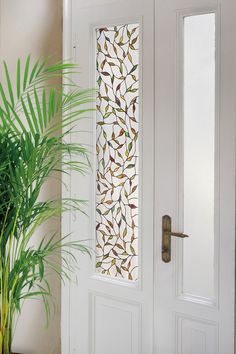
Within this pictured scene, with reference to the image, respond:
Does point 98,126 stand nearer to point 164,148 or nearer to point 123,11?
point 164,148

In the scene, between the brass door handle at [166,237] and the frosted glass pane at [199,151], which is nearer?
the frosted glass pane at [199,151]

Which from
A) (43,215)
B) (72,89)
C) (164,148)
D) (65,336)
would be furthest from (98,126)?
(65,336)

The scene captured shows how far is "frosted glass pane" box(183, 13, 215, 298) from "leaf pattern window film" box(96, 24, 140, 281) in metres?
0.28

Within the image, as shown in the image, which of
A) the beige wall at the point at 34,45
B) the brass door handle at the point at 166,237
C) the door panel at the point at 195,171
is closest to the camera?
the door panel at the point at 195,171

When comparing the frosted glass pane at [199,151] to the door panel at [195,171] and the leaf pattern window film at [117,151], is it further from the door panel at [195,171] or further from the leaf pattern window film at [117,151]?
the leaf pattern window film at [117,151]

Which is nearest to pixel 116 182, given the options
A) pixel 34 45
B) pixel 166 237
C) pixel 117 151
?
pixel 117 151

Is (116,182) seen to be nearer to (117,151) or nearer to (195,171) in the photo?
(117,151)

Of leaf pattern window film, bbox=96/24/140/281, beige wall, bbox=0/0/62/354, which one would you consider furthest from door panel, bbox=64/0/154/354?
beige wall, bbox=0/0/62/354

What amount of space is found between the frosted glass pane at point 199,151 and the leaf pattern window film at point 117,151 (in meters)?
0.28

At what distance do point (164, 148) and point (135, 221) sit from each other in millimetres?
408

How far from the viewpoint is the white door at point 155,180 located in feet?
6.95

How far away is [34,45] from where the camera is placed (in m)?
2.59

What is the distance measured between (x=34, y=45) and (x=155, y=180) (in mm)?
1026

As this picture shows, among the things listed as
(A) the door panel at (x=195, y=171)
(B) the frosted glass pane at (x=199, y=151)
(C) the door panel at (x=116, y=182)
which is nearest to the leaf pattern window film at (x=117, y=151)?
(C) the door panel at (x=116, y=182)
